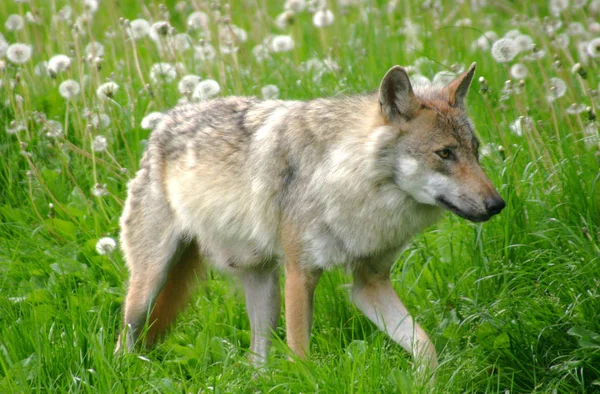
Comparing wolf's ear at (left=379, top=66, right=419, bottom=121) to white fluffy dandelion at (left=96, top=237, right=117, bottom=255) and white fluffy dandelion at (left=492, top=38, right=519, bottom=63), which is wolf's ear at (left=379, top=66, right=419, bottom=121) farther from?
white fluffy dandelion at (left=96, top=237, right=117, bottom=255)

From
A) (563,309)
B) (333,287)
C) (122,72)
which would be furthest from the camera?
(122,72)

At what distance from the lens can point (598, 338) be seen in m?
3.76

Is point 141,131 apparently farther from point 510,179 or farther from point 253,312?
point 510,179

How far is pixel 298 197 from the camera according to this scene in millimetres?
4156

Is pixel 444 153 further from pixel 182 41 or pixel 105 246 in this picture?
pixel 182 41

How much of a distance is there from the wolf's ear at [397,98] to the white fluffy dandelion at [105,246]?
6.77 feet

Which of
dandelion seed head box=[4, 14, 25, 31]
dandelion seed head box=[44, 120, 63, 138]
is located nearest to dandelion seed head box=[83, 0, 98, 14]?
dandelion seed head box=[4, 14, 25, 31]

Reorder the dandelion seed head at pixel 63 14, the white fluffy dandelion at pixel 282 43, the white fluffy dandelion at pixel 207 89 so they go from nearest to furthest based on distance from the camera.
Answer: the white fluffy dandelion at pixel 207 89 < the dandelion seed head at pixel 63 14 < the white fluffy dandelion at pixel 282 43

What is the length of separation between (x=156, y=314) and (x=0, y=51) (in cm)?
259

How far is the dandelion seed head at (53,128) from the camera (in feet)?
18.9

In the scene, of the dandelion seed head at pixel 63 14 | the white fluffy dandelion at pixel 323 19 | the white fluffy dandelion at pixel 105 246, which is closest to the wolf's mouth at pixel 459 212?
the white fluffy dandelion at pixel 105 246

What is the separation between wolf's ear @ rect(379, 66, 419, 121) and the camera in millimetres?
3885

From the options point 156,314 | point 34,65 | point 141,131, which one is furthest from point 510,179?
point 34,65

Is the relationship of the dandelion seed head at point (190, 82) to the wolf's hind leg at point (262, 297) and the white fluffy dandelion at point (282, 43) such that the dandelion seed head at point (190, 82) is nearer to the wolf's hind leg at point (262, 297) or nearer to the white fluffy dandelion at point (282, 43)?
the white fluffy dandelion at point (282, 43)
